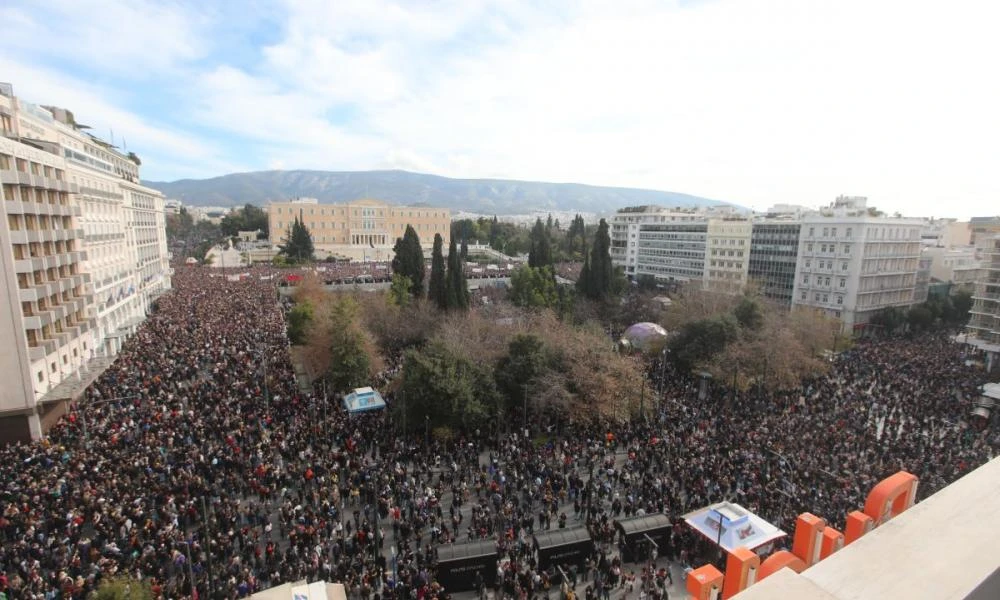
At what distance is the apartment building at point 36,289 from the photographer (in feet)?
66.4

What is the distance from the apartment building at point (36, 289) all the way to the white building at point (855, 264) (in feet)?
177

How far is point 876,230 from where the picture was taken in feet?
151

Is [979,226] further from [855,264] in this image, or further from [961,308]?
[855,264]

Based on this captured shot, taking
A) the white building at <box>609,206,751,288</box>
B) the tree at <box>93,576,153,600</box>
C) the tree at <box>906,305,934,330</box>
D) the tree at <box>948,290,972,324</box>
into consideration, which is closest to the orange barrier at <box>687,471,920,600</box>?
the tree at <box>93,576,153,600</box>

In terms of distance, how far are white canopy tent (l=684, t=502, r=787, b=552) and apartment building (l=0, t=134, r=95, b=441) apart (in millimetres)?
24611

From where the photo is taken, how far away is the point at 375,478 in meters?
15.0

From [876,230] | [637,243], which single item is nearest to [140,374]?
[876,230]

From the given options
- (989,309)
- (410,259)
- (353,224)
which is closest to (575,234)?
(353,224)

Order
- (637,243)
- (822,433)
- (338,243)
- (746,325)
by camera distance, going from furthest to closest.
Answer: (338,243) → (637,243) → (746,325) → (822,433)

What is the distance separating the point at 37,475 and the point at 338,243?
81.3 metres

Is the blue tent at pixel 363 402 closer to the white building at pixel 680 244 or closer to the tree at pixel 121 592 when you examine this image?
the tree at pixel 121 592

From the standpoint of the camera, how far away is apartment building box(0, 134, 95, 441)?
797 inches

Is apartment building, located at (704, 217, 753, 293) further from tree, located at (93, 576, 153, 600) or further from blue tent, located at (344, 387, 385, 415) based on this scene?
tree, located at (93, 576, 153, 600)

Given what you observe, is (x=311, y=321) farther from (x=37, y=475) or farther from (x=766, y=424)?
(x=766, y=424)
